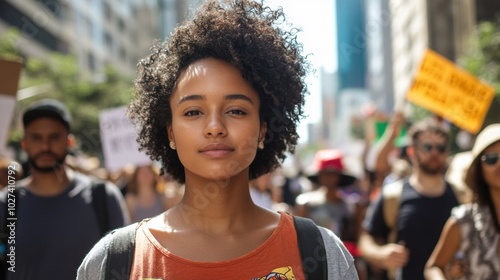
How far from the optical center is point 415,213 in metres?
5.39

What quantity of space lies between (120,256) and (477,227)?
2.49 meters

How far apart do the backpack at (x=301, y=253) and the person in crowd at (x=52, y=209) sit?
83.1 inches

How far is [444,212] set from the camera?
543 centimetres

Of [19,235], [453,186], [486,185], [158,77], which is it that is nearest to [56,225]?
[19,235]

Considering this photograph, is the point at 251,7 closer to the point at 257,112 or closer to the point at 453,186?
the point at 257,112

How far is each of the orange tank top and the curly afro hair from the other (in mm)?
479

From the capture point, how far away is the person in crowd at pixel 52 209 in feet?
14.5

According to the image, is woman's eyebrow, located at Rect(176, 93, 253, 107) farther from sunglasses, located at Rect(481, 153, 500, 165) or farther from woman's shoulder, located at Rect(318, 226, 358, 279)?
sunglasses, located at Rect(481, 153, 500, 165)

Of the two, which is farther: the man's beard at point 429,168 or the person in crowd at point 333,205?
the person in crowd at point 333,205

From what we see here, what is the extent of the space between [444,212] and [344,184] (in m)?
2.41

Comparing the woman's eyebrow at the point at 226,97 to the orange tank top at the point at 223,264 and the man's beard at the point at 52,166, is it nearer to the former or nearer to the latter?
the orange tank top at the point at 223,264

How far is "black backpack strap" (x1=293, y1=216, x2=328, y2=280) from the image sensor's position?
93.4 inches

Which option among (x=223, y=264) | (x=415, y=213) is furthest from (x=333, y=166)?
(x=223, y=264)

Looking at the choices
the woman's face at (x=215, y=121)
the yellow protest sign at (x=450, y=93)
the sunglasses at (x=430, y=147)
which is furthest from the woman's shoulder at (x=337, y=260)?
the yellow protest sign at (x=450, y=93)
